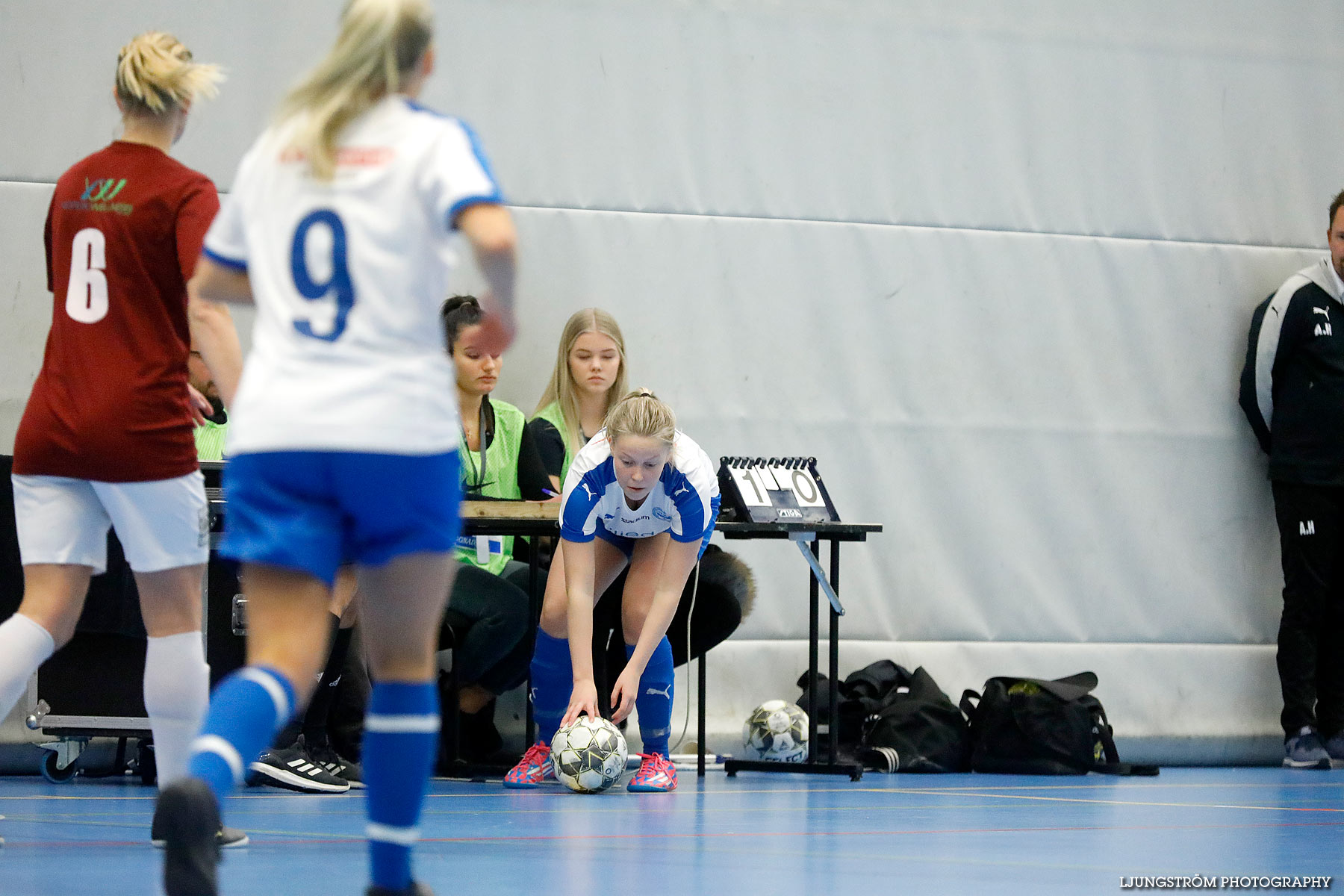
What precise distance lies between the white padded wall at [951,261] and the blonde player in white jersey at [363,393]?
12.4 feet

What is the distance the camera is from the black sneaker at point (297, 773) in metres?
4.28

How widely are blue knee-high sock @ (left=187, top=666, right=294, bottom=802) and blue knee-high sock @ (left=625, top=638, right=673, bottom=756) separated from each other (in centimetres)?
290

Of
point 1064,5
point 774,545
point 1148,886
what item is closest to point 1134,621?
point 774,545

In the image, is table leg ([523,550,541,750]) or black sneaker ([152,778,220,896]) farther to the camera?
table leg ([523,550,541,750])

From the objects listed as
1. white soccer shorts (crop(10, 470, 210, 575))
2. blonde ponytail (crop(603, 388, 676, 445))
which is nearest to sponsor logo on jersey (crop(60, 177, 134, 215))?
white soccer shorts (crop(10, 470, 210, 575))

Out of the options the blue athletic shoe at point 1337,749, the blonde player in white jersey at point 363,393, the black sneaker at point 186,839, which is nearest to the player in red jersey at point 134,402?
the blonde player in white jersey at point 363,393

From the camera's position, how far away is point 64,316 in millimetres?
2844

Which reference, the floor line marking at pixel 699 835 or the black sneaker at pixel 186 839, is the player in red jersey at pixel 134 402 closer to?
the floor line marking at pixel 699 835

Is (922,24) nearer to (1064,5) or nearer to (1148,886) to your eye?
(1064,5)

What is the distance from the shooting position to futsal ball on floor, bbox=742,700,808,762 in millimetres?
5320

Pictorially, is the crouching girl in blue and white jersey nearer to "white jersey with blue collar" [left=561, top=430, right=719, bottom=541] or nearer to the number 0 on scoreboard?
"white jersey with blue collar" [left=561, top=430, right=719, bottom=541]

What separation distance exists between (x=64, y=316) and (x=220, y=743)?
1.36m

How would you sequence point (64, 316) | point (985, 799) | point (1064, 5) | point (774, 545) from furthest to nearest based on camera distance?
point (1064, 5), point (774, 545), point (985, 799), point (64, 316)

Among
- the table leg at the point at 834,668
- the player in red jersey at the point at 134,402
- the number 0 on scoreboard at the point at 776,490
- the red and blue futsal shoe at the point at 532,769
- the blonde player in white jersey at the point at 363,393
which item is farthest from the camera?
the table leg at the point at 834,668
